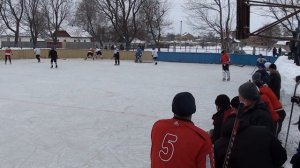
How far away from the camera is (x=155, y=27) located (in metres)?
58.8

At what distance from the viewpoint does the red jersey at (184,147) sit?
8.48ft

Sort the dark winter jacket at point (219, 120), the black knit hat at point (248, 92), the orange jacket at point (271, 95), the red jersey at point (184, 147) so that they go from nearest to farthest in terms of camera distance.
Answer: the red jersey at point (184, 147), the black knit hat at point (248, 92), the dark winter jacket at point (219, 120), the orange jacket at point (271, 95)

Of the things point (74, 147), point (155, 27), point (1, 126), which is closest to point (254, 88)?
point (74, 147)

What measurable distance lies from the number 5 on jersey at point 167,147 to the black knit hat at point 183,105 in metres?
0.17

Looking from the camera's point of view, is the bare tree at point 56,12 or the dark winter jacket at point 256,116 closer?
the dark winter jacket at point 256,116

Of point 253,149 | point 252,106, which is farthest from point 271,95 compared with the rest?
point 253,149

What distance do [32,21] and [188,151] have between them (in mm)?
61267

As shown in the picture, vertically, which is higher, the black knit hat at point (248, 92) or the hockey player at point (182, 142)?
the black knit hat at point (248, 92)

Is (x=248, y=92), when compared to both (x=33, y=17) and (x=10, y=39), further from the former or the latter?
(x=10, y=39)

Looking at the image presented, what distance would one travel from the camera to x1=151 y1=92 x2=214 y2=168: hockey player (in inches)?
102

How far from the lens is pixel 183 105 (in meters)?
2.71

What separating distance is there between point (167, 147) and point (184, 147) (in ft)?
0.41

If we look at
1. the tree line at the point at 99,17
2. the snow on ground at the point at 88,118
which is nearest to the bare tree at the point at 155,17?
the tree line at the point at 99,17

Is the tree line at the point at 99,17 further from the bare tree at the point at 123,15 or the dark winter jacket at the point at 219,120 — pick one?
the dark winter jacket at the point at 219,120
